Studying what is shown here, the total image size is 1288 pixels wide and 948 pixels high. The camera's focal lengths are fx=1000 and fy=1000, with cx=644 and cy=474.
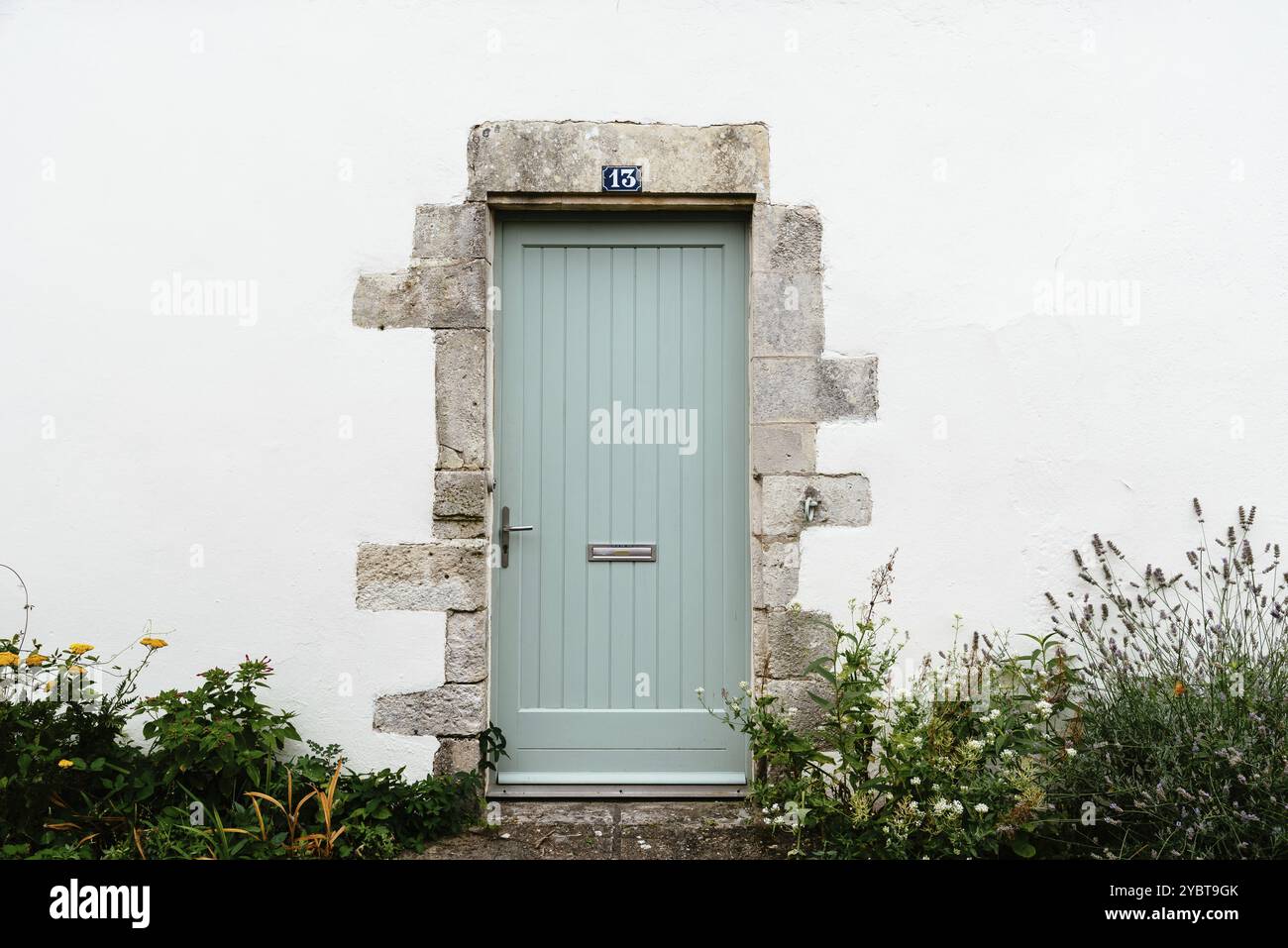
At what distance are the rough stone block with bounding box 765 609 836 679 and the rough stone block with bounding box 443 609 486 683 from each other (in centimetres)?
110

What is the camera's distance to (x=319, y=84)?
386 cm

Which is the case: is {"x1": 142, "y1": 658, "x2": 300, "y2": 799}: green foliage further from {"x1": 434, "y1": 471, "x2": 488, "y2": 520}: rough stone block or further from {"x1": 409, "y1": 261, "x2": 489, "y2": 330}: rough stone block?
{"x1": 409, "y1": 261, "x2": 489, "y2": 330}: rough stone block

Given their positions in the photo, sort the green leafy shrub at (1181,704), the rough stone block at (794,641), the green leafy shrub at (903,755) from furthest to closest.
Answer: the rough stone block at (794,641), the green leafy shrub at (903,755), the green leafy shrub at (1181,704)

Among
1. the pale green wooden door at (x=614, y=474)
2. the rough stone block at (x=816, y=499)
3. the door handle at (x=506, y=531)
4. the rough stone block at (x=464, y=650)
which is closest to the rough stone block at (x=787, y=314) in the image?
the pale green wooden door at (x=614, y=474)

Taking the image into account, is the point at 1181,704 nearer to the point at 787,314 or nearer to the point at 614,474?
the point at 787,314

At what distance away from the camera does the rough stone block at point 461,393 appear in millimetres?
3809

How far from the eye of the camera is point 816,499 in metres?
3.79

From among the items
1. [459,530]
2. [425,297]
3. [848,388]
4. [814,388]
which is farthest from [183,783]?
[848,388]

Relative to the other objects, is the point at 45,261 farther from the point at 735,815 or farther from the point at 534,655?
the point at 735,815

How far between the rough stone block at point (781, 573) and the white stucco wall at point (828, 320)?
84mm

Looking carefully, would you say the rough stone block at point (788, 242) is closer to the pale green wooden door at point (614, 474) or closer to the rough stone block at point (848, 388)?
the pale green wooden door at point (614, 474)
